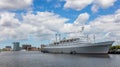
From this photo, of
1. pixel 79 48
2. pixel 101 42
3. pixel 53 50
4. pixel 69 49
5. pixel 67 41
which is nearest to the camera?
pixel 101 42

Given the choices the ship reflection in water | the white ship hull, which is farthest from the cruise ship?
the ship reflection in water

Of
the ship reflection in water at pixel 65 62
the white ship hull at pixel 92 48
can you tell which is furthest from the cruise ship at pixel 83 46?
the ship reflection in water at pixel 65 62

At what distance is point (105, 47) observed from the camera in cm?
13288

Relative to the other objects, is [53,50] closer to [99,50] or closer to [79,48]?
[79,48]

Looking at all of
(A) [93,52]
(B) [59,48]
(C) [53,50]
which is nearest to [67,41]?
(B) [59,48]

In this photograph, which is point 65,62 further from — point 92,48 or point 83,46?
point 83,46

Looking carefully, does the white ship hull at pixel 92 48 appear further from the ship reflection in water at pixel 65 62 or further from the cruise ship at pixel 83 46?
the ship reflection in water at pixel 65 62

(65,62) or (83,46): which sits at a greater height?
(83,46)

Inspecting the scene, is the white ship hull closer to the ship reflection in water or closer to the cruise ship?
the cruise ship

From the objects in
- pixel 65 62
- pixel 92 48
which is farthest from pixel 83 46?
pixel 65 62

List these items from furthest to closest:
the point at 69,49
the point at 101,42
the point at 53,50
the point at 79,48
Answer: the point at 53,50
the point at 69,49
the point at 79,48
the point at 101,42

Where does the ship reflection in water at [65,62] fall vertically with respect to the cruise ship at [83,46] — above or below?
below

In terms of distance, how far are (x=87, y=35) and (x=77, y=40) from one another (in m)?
7.67

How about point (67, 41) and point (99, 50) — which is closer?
point (99, 50)
